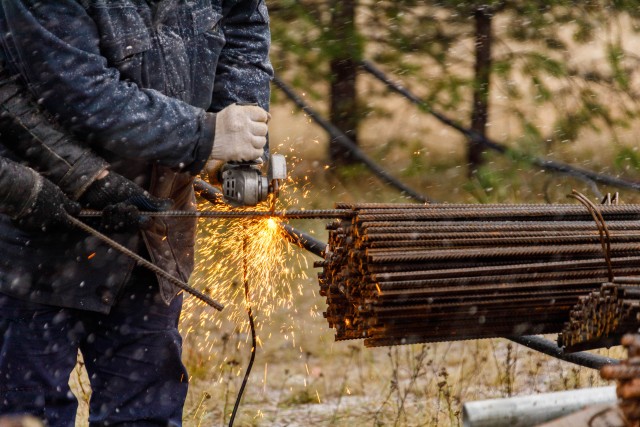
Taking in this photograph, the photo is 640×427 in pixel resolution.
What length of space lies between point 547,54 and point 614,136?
803 millimetres

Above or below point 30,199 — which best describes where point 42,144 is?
above

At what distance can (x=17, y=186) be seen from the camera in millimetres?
2600

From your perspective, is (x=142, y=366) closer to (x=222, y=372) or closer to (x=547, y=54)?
(x=222, y=372)

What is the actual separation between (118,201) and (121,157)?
0.47ft

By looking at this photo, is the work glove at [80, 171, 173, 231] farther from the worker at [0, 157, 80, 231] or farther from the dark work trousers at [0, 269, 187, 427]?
the dark work trousers at [0, 269, 187, 427]

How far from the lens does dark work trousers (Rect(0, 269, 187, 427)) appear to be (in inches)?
113

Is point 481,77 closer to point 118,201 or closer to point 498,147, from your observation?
point 498,147

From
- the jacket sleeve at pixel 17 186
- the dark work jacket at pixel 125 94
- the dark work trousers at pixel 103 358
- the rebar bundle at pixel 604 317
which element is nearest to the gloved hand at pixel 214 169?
the dark work jacket at pixel 125 94

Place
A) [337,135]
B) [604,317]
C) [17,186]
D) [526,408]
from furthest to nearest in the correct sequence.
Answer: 1. [337,135]
2. [17,186]
3. [604,317]
4. [526,408]

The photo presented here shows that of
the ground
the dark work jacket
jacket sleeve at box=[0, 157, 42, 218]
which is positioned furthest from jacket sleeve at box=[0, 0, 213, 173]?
the ground

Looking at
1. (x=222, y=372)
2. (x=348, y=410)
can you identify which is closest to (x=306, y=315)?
(x=222, y=372)

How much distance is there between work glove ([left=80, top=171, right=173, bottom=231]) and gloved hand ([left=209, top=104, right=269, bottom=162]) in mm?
262

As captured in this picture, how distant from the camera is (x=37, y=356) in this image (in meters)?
2.89

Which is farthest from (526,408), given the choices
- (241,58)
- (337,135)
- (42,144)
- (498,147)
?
(498,147)
